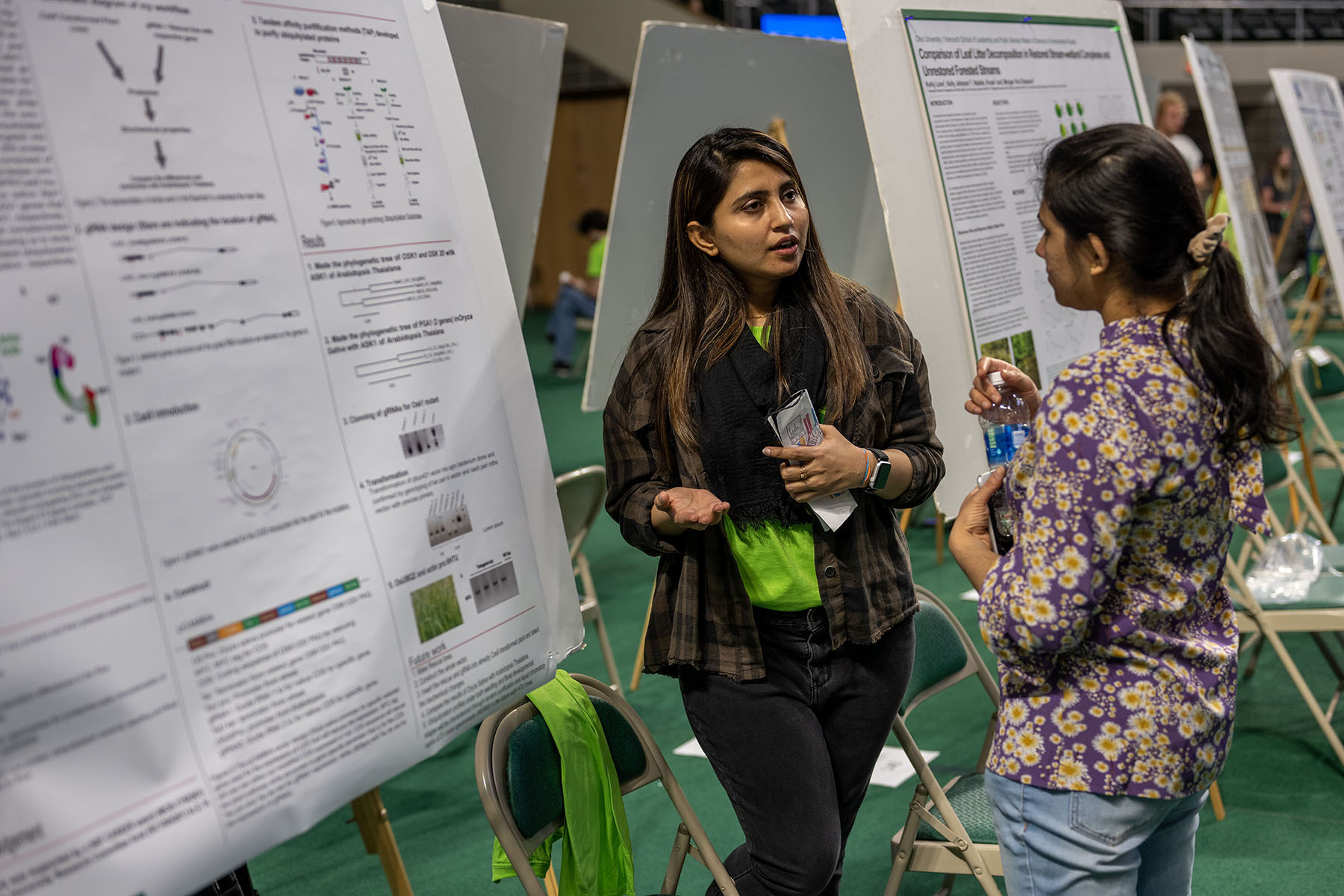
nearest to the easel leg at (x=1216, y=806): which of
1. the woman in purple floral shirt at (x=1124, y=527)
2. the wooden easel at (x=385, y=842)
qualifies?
the woman in purple floral shirt at (x=1124, y=527)

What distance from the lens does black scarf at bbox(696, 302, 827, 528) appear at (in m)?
1.76

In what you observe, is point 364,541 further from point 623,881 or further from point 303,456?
point 623,881

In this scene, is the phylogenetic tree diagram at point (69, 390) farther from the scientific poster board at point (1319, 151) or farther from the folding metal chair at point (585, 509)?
the scientific poster board at point (1319, 151)

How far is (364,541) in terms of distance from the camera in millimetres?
1280

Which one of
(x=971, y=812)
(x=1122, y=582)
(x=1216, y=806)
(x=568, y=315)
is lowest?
(x=1216, y=806)

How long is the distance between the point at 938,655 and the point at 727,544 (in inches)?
28.5

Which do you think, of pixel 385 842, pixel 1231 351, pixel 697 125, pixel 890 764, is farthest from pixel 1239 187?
pixel 385 842

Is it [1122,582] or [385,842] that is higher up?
[1122,582]

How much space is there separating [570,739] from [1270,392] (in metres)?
1.08

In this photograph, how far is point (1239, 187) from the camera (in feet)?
12.3

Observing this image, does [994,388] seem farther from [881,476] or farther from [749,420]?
[749,420]

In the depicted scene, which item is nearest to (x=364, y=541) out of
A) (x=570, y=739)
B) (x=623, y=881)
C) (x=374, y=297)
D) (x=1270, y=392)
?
(x=374, y=297)

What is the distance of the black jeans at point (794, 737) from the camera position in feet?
5.72

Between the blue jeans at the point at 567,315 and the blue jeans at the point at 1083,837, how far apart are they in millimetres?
10363
